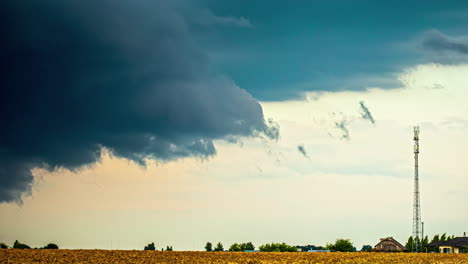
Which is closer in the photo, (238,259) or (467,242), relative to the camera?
(238,259)

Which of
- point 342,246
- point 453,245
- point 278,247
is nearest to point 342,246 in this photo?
point 342,246

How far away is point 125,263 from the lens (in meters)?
71.6

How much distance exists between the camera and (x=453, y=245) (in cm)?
17300

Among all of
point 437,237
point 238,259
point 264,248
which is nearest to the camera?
point 238,259

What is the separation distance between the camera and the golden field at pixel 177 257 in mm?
73775

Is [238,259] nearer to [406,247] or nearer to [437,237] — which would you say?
[406,247]

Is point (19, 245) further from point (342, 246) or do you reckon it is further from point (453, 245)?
point (453, 245)

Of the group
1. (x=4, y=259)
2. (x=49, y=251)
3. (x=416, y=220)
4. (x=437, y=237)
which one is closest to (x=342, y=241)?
(x=416, y=220)

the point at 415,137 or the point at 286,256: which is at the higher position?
the point at 415,137

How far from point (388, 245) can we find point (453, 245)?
16.7 m

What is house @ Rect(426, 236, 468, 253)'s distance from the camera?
170 meters

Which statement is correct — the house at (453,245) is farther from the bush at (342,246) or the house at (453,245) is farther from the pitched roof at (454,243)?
the bush at (342,246)

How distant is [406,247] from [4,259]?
5257 inches

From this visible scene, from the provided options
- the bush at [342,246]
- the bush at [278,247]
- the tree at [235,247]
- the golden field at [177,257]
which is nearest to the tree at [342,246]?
the bush at [342,246]
